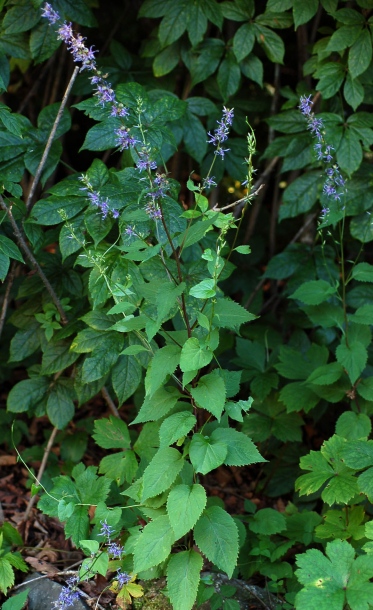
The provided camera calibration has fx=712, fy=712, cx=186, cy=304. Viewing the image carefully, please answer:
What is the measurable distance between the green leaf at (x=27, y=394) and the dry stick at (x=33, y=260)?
287mm

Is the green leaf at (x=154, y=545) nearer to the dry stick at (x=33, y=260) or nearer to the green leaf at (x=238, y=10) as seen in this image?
the dry stick at (x=33, y=260)

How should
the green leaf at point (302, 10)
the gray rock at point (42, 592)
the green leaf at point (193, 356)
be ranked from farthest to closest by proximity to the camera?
the green leaf at point (302, 10) → the gray rock at point (42, 592) → the green leaf at point (193, 356)

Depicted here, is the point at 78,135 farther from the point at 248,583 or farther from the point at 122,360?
the point at 248,583

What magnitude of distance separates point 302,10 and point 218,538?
194 cm

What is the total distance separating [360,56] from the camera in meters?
2.67

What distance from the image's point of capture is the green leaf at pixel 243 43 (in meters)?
2.79

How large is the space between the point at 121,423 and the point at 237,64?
4.97 feet

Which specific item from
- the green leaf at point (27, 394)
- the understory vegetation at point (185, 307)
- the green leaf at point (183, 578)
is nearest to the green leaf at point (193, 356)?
the understory vegetation at point (185, 307)

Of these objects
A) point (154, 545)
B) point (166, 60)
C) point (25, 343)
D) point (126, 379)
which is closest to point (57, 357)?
point (25, 343)

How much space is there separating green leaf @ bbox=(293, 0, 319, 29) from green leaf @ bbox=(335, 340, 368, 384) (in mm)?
1229

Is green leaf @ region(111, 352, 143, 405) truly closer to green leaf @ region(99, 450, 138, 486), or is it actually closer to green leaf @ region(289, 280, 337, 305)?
green leaf @ region(99, 450, 138, 486)

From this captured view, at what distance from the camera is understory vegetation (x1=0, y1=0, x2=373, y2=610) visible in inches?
75.4

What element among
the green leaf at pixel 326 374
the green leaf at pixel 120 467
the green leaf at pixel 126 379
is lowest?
the green leaf at pixel 326 374

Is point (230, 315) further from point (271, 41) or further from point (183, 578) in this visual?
point (271, 41)
